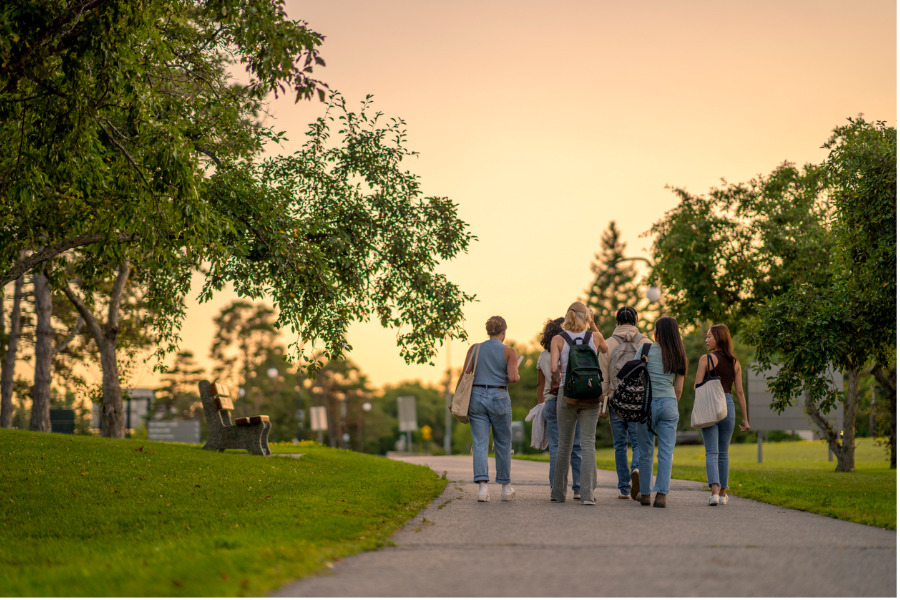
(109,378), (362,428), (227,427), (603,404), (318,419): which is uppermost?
(109,378)

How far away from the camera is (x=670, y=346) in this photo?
953 centimetres

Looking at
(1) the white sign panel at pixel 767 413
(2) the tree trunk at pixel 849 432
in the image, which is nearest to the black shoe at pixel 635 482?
(2) the tree trunk at pixel 849 432

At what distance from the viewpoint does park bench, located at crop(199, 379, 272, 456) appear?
672 inches

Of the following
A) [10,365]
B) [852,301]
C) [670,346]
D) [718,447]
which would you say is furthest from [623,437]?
[10,365]

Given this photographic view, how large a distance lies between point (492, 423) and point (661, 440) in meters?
1.78

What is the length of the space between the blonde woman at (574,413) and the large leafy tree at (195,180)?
12.2 feet

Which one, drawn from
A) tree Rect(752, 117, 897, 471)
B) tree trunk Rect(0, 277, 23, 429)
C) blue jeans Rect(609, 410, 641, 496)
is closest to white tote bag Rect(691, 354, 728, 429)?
blue jeans Rect(609, 410, 641, 496)

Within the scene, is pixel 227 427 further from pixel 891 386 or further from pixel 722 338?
pixel 891 386

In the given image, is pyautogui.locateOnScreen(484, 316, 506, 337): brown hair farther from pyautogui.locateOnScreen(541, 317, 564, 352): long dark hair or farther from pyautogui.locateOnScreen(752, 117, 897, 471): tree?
pyautogui.locateOnScreen(752, 117, 897, 471): tree

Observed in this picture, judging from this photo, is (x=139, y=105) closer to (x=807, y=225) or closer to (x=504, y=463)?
(x=504, y=463)

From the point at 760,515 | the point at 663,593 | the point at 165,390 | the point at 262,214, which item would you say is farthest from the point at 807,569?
the point at 165,390

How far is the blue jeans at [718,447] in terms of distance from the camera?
9758mm

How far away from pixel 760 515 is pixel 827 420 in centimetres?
1618

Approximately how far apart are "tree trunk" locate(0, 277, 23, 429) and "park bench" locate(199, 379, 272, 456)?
1219 cm
